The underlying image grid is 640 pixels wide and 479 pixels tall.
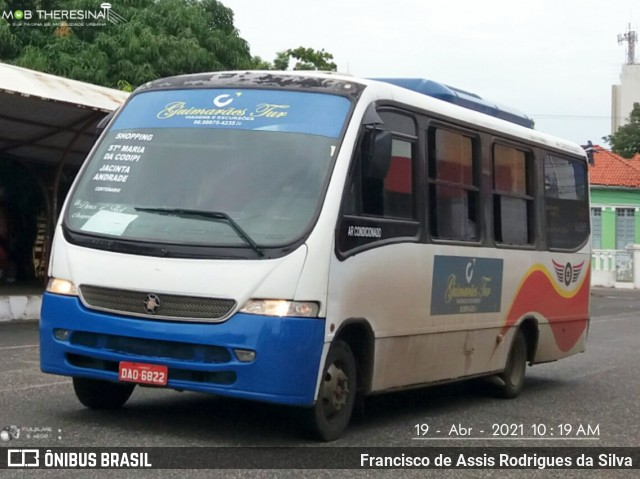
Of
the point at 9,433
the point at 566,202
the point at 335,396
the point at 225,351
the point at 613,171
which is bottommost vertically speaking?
the point at 9,433

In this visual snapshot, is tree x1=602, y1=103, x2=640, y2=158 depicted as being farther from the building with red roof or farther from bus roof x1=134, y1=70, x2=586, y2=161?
bus roof x1=134, y1=70, x2=586, y2=161

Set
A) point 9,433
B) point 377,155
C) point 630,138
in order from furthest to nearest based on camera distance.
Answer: point 630,138 < point 377,155 < point 9,433

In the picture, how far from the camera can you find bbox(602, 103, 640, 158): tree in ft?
223

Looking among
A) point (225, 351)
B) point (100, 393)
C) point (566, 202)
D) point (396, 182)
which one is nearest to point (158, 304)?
point (225, 351)

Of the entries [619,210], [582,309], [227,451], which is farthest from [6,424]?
[619,210]

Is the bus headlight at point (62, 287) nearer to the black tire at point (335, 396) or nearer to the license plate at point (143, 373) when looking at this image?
the license plate at point (143, 373)

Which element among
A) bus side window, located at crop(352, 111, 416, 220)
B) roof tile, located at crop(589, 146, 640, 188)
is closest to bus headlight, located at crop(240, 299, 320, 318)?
bus side window, located at crop(352, 111, 416, 220)

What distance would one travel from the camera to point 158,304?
7.89 metres

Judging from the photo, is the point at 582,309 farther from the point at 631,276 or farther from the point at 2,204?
the point at 631,276

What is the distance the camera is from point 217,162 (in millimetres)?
8453

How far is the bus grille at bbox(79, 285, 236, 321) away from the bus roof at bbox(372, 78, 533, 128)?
3.73 metres

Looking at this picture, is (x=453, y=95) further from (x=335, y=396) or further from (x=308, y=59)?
(x=308, y=59)

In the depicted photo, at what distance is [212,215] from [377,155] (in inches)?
50.1

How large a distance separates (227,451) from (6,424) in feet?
5.51
